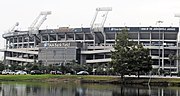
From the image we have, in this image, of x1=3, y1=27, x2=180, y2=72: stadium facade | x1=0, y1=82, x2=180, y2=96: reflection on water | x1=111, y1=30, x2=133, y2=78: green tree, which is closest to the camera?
x1=0, y1=82, x2=180, y2=96: reflection on water

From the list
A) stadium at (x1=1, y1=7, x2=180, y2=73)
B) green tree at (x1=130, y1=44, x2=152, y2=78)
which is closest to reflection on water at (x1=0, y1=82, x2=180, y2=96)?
green tree at (x1=130, y1=44, x2=152, y2=78)

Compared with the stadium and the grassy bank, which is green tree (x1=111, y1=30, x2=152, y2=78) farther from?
the stadium

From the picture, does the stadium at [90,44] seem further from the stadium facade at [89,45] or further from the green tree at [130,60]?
the green tree at [130,60]

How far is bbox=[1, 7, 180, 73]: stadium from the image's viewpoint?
5399 inches

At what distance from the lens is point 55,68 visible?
116m

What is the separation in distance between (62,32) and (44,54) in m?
11.5

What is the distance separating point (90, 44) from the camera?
150 metres

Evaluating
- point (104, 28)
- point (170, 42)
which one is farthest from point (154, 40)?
point (104, 28)

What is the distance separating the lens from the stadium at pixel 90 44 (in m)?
137

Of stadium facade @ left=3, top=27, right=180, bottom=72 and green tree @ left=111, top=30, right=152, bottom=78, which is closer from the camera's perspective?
green tree @ left=111, top=30, right=152, bottom=78

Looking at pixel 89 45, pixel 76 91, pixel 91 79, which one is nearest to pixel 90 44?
pixel 89 45

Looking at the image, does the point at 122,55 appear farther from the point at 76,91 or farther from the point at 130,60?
the point at 76,91

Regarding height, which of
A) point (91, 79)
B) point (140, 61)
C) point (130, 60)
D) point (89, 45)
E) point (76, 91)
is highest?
point (89, 45)

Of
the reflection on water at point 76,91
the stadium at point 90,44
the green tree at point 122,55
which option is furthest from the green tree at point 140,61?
the stadium at point 90,44
